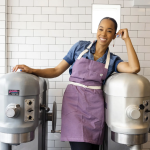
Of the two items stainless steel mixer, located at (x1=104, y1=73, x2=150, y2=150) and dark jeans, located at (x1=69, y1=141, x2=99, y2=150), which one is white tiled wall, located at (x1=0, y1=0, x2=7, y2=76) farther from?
stainless steel mixer, located at (x1=104, y1=73, x2=150, y2=150)

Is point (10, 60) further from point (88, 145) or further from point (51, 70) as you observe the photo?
point (88, 145)

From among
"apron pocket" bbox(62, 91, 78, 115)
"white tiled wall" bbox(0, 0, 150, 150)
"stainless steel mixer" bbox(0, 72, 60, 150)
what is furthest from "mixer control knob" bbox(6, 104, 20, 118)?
"white tiled wall" bbox(0, 0, 150, 150)

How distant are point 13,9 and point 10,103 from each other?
1.45 metres

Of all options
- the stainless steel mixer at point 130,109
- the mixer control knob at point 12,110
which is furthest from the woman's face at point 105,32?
the mixer control knob at point 12,110

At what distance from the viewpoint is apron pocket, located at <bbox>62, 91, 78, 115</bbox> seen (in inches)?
60.1

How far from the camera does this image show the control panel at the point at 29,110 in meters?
1.22

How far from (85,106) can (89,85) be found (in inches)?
6.8

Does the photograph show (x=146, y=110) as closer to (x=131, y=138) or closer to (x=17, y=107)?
(x=131, y=138)

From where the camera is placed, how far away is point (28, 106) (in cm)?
123

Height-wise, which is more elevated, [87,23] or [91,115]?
[87,23]

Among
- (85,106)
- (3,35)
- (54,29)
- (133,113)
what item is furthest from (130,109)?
(3,35)

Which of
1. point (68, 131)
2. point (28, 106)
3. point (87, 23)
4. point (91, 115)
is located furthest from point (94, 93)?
point (87, 23)

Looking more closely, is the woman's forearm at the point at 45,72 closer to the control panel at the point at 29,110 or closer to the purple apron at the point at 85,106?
the purple apron at the point at 85,106

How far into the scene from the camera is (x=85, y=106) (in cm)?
151
